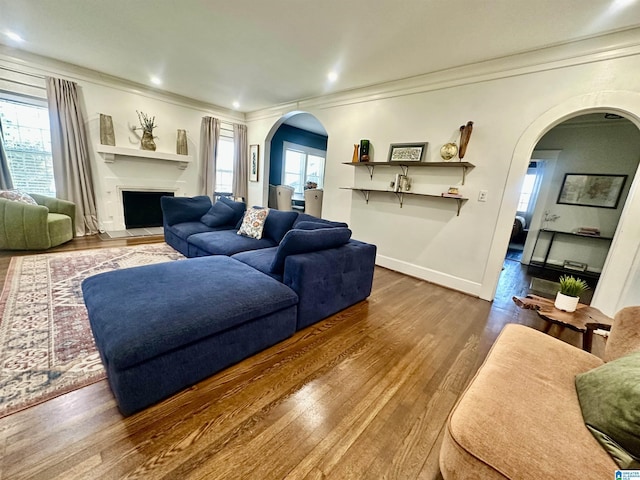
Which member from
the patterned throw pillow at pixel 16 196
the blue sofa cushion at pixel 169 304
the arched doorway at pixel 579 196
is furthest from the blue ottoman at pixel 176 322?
the arched doorway at pixel 579 196

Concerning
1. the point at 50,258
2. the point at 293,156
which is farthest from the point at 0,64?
the point at 293,156

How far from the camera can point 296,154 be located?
23.7 feet

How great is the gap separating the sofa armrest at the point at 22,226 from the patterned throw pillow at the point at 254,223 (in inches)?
100

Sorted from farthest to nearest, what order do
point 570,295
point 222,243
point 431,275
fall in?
point 431,275 → point 222,243 → point 570,295

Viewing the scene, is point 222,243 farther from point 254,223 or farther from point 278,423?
point 278,423

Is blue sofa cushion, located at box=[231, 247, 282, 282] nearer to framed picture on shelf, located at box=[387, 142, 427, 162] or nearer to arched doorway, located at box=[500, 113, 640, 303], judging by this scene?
framed picture on shelf, located at box=[387, 142, 427, 162]

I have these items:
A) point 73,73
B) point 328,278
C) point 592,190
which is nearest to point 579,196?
point 592,190

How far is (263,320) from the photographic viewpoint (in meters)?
1.70

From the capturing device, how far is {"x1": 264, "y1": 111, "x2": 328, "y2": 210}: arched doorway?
6198mm

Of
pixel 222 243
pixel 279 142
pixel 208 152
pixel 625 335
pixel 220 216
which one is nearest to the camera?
pixel 625 335

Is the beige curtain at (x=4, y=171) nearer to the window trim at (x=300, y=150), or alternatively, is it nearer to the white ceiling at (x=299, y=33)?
the white ceiling at (x=299, y=33)

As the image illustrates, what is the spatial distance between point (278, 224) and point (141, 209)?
3.58 metres

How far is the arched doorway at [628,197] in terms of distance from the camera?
2.24m

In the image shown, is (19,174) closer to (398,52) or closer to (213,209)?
(213,209)
